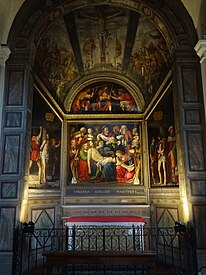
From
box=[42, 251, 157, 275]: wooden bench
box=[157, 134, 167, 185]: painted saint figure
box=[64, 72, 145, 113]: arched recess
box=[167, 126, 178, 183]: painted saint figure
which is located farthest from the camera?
box=[64, 72, 145, 113]: arched recess

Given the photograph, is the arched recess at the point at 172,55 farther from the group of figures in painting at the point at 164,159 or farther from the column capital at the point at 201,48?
the group of figures in painting at the point at 164,159

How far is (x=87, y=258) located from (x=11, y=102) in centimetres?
442

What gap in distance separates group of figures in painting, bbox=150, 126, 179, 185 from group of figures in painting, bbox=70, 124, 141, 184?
100 centimetres

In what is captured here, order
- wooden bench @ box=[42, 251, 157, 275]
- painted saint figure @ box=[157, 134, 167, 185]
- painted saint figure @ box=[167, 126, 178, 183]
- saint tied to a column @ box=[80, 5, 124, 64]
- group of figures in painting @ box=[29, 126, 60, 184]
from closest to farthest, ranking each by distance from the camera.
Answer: wooden bench @ box=[42, 251, 157, 275], painted saint figure @ box=[167, 126, 178, 183], saint tied to a column @ box=[80, 5, 124, 64], group of figures in painting @ box=[29, 126, 60, 184], painted saint figure @ box=[157, 134, 167, 185]

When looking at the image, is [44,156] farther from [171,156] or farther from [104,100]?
[171,156]

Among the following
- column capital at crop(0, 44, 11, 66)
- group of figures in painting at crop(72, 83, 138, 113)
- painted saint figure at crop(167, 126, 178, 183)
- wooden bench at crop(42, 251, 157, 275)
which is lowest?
wooden bench at crop(42, 251, 157, 275)

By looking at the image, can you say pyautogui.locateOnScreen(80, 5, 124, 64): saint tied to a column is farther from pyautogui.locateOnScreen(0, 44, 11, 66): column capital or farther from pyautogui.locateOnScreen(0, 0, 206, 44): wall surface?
pyautogui.locateOnScreen(0, 44, 11, 66): column capital

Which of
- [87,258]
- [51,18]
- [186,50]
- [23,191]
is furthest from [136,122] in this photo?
[87,258]

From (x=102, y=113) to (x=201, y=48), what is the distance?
6.00 m

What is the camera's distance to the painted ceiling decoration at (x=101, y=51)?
9.45 m

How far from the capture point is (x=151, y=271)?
5.76 metres

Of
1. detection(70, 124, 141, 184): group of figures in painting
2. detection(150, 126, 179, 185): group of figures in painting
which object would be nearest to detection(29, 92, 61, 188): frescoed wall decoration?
detection(70, 124, 141, 184): group of figures in painting

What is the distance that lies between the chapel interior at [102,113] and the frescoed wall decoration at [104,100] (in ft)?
0.15

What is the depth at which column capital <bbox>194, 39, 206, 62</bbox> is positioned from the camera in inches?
276
